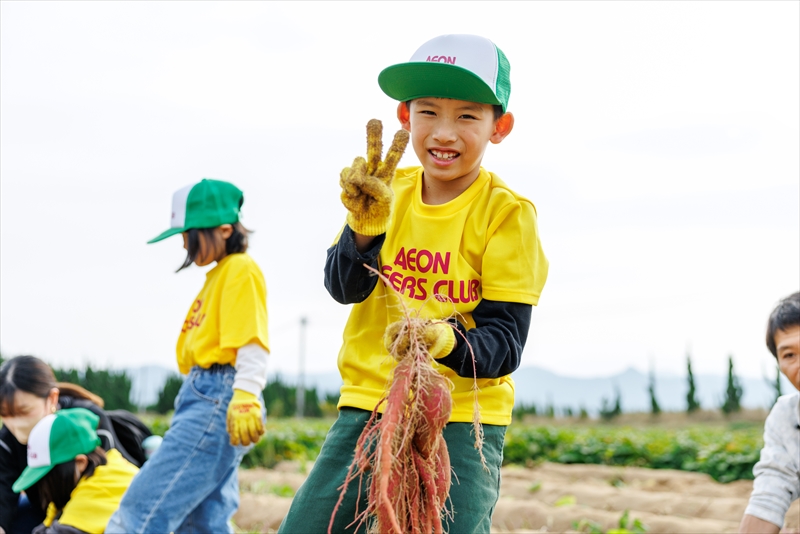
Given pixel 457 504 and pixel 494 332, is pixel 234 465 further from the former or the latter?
pixel 494 332

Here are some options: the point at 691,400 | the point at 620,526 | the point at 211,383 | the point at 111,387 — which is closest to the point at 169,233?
the point at 211,383

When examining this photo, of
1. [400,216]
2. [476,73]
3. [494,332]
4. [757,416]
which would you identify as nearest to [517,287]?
[494,332]

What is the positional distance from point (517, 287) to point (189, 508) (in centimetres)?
181

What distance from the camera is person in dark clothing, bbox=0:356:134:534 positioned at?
3910 mm

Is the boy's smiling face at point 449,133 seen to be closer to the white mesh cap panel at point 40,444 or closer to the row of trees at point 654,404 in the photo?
the white mesh cap panel at point 40,444

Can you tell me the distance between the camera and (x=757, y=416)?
17672 mm

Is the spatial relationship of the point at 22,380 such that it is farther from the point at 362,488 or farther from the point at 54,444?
the point at 362,488

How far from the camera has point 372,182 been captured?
75.2 inches

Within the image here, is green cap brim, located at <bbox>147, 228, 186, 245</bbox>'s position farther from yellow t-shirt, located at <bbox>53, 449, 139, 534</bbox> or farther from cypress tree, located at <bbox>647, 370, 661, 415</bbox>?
cypress tree, located at <bbox>647, 370, 661, 415</bbox>

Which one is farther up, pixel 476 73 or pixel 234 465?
pixel 476 73

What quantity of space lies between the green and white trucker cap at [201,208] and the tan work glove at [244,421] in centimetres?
81

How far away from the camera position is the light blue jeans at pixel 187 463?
3.10m

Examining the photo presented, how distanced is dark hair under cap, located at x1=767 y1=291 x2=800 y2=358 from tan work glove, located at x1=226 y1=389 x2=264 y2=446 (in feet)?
6.22

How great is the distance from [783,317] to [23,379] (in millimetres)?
3264
